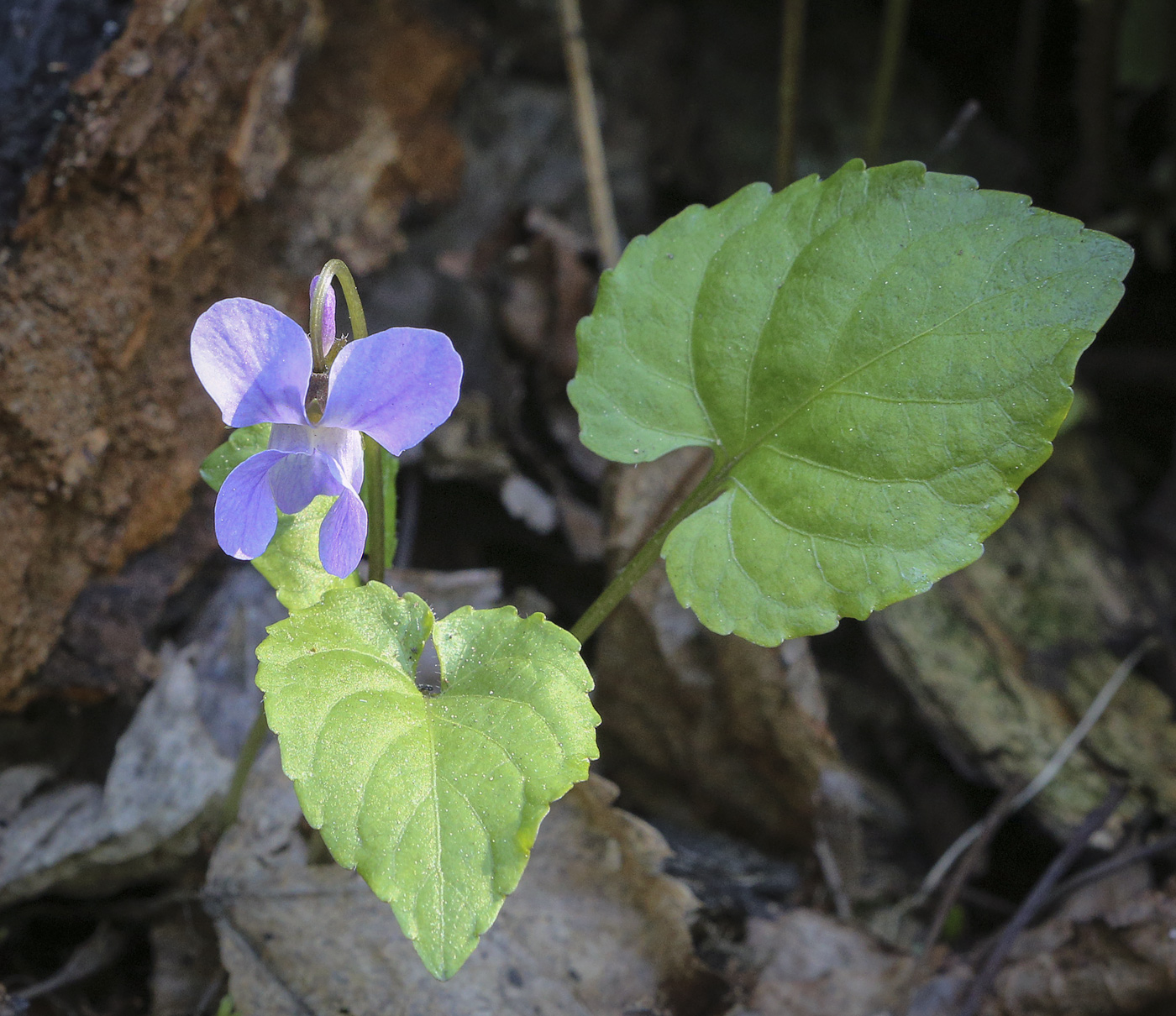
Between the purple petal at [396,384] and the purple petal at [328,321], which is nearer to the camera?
the purple petal at [396,384]

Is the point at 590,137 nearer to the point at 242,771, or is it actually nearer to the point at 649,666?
the point at 649,666

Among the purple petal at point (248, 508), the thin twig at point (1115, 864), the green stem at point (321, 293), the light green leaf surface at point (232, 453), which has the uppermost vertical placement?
the green stem at point (321, 293)

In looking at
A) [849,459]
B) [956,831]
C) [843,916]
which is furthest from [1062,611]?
[849,459]

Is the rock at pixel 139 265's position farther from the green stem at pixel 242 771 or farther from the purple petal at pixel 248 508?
the purple petal at pixel 248 508

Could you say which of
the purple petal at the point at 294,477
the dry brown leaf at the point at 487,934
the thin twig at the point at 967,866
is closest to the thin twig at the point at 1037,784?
the thin twig at the point at 967,866

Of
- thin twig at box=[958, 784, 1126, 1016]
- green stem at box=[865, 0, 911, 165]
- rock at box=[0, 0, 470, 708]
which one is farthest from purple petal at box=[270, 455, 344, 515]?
green stem at box=[865, 0, 911, 165]
